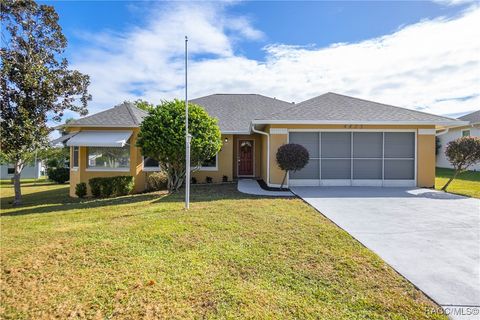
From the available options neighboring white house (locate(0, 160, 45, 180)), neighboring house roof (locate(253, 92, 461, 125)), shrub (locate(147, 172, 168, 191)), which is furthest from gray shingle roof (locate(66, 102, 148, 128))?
neighboring white house (locate(0, 160, 45, 180))

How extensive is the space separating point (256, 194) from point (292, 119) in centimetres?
488

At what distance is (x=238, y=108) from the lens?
22719 millimetres

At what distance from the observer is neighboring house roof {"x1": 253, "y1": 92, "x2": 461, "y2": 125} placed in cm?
1469

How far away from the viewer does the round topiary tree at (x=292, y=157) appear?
14.0 metres

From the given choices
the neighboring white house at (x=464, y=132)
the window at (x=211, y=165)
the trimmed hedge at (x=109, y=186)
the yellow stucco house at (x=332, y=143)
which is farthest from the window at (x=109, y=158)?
the neighboring white house at (x=464, y=132)

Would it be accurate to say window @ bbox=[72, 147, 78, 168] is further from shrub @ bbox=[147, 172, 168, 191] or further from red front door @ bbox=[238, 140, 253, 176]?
red front door @ bbox=[238, 140, 253, 176]

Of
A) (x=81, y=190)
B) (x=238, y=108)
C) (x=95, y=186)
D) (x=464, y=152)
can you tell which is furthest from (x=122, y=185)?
(x=464, y=152)

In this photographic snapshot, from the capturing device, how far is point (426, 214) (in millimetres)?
9195

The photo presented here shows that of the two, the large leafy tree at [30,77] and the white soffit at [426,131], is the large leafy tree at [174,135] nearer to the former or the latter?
the large leafy tree at [30,77]

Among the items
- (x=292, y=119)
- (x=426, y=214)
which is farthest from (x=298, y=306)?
(x=292, y=119)

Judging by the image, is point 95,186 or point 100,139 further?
point 100,139

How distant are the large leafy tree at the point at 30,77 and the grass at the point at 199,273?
7848 mm

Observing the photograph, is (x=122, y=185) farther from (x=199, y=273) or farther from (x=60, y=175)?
(x=60, y=175)

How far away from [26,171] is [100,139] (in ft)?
94.4
